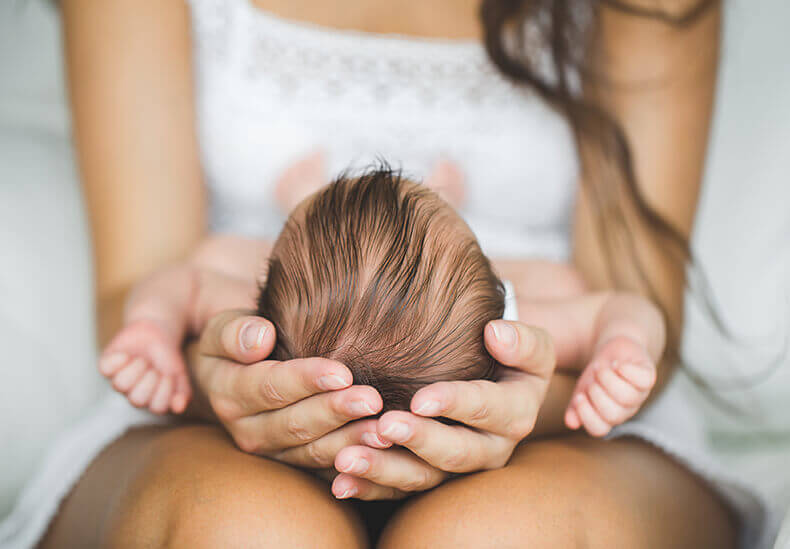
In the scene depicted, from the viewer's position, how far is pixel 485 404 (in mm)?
567

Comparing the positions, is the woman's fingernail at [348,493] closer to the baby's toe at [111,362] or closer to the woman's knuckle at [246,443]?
the woman's knuckle at [246,443]

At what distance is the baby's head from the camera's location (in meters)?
0.60

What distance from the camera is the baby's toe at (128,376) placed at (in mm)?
759

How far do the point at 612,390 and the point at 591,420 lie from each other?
0.14ft

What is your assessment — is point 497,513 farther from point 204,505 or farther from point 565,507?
point 204,505

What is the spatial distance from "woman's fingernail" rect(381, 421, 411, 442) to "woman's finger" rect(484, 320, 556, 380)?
0.13 metres

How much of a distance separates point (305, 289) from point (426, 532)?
27 cm

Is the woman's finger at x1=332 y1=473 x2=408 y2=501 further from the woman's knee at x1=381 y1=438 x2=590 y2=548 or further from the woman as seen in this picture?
the woman

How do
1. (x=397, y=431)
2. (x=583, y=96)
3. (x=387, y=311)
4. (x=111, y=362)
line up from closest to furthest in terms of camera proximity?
(x=397, y=431), (x=387, y=311), (x=111, y=362), (x=583, y=96)

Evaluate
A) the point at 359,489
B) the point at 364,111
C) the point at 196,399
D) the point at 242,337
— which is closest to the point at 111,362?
the point at 196,399

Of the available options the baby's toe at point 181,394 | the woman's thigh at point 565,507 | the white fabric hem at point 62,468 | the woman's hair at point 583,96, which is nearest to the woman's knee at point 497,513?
the woman's thigh at point 565,507

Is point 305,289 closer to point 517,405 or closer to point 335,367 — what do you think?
point 335,367

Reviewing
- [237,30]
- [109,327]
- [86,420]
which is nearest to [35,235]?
[109,327]

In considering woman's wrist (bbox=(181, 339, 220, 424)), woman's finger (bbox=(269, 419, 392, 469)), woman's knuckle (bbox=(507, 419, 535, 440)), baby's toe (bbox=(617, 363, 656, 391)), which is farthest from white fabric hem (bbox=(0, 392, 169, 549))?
baby's toe (bbox=(617, 363, 656, 391))
